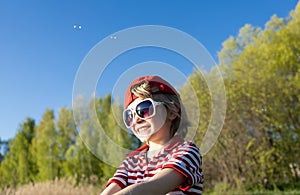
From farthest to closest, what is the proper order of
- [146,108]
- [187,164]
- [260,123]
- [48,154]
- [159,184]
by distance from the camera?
1. [48,154]
2. [260,123]
3. [146,108]
4. [187,164]
5. [159,184]

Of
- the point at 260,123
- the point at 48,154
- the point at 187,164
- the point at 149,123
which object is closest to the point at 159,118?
the point at 149,123

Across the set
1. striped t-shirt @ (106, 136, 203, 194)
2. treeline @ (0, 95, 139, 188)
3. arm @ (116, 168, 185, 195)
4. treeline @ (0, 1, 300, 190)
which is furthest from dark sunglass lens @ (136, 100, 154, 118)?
treeline @ (0, 95, 139, 188)

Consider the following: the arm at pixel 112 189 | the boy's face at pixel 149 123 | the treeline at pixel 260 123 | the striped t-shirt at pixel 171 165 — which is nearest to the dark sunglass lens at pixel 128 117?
the boy's face at pixel 149 123

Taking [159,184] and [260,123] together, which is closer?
[159,184]

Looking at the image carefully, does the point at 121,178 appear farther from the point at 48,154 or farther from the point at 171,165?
the point at 48,154

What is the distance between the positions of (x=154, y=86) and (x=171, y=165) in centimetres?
31

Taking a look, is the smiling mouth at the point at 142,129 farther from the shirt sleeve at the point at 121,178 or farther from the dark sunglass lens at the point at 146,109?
the shirt sleeve at the point at 121,178

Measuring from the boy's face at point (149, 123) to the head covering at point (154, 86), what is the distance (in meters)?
0.04

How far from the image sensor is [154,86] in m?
1.34

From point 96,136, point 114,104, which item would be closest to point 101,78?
point 114,104

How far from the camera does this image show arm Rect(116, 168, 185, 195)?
1007mm

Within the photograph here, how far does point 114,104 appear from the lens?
153 cm

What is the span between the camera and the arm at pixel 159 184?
1007mm

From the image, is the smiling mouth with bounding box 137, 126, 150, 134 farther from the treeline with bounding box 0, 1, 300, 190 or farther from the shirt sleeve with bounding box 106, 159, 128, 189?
the treeline with bounding box 0, 1, 300, 190
